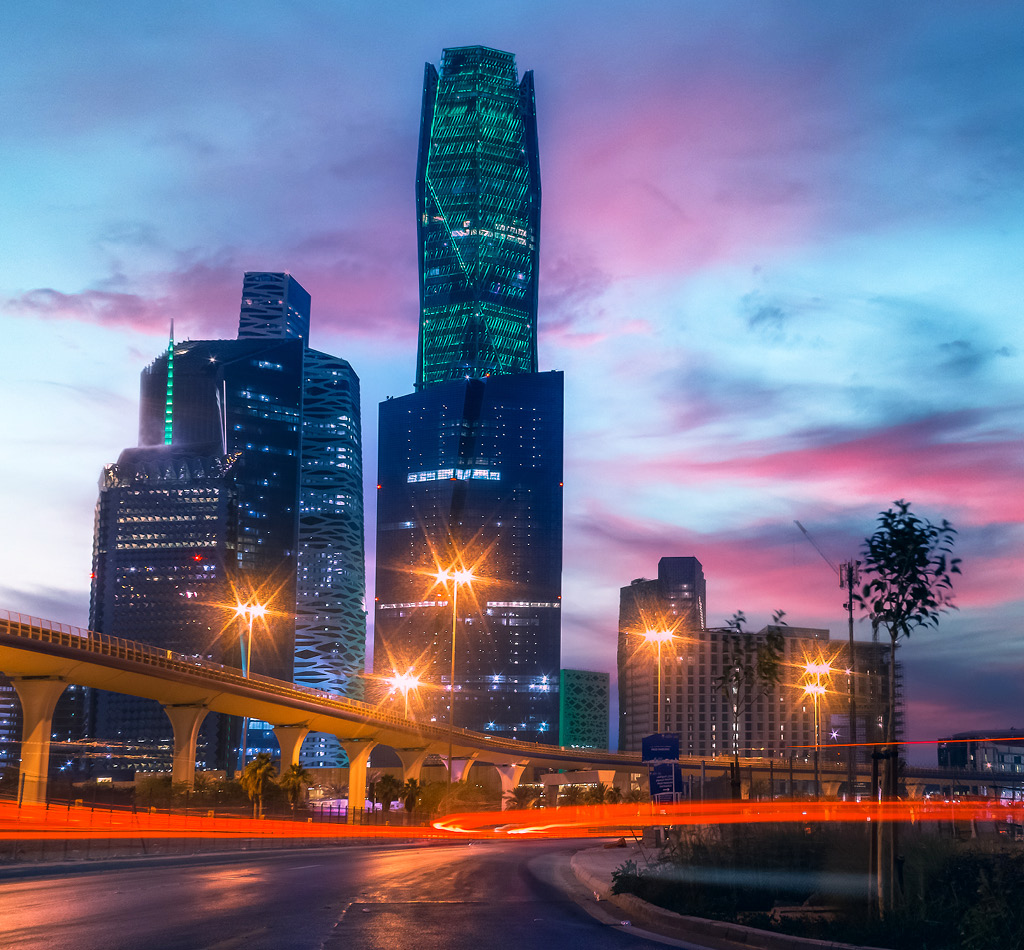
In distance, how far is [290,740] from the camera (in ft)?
398

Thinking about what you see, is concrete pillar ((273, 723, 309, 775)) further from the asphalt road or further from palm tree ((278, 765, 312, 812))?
the asphalt road

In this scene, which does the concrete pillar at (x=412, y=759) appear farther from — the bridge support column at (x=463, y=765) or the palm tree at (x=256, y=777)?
the palm tree at (x=256, y=777)

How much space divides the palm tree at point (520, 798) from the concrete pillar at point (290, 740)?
49.2 metres

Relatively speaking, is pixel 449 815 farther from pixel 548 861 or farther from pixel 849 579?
pixel 548 861

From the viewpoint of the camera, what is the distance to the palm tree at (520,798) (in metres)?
166

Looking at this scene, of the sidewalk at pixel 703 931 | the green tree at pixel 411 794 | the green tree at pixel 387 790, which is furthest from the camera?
the green tree at pixel 387 790

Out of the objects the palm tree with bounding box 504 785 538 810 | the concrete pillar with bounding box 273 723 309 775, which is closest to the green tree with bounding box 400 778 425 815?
the concrete pillar with bounding box 273 723 309 775

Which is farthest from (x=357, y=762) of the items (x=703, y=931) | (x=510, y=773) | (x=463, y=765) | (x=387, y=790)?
(x=703, y=931)

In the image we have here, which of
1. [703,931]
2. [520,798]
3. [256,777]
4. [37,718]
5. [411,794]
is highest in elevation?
[37,718]

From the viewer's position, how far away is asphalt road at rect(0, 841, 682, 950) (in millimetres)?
15758

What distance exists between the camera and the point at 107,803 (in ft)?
214

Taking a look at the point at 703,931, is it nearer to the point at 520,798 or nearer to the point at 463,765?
the point at 520,798

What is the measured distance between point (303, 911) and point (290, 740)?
10539 centimetres

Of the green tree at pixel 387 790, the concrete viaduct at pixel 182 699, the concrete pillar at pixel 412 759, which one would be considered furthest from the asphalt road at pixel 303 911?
the concrete pillar at pixel 412 759
